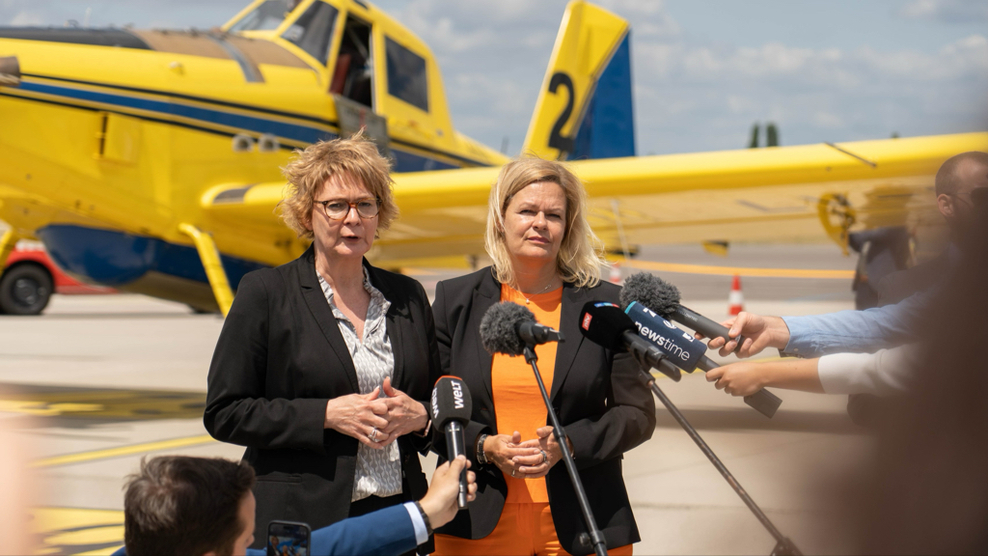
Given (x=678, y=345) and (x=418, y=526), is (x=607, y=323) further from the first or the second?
(x=418, y=526)

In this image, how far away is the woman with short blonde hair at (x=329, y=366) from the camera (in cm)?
180

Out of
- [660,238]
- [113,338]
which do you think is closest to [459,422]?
[660,238]

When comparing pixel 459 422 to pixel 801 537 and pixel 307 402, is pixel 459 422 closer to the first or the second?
pixel 307 402

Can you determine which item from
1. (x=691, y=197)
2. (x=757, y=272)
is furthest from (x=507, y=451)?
(x=757, y=272)

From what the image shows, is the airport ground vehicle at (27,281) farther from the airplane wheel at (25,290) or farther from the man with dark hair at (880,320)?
the man with dark hair at (880,320)

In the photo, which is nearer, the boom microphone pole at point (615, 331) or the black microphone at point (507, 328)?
the boom microphone pole at point (615, 331)

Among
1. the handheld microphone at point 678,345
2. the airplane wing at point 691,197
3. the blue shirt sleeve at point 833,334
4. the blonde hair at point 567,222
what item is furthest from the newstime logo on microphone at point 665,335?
the airplane wing at point 691,197

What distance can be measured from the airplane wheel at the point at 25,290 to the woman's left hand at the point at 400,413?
13.2 m

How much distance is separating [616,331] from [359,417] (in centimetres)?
61

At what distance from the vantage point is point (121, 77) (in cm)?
640

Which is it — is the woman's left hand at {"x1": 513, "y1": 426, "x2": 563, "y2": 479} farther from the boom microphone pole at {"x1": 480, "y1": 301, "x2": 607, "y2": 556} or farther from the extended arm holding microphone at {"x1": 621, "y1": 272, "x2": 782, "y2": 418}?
the extended arm holding microphone at {"x1": 621, "y1": 272, "x2": 782, "y2": 418}

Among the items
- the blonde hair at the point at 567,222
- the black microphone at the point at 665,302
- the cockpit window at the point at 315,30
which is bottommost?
the black microphone at the point at 665,302

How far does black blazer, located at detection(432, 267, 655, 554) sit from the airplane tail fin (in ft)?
26.0

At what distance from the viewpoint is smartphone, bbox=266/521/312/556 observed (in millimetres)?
1311
